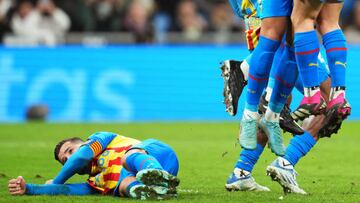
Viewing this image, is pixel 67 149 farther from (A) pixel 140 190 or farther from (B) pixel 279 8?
(B) pixel 279 8

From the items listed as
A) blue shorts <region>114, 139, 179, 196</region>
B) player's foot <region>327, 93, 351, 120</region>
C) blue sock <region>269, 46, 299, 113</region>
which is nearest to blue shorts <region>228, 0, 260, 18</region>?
blue sock <region>269, 46, 299, 113</region>

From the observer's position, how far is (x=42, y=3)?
20047 millimetres

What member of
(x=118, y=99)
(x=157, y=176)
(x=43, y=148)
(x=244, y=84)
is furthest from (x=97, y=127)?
(x=157, y=176)

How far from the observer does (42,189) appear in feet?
25.5

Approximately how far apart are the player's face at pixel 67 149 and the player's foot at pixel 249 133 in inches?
55.4

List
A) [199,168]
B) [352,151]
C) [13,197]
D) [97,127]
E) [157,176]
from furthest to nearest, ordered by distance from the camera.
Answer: [97,127] → [352,151] → [199,168] → [13,197] → [157,176]

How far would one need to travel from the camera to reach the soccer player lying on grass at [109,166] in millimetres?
7379

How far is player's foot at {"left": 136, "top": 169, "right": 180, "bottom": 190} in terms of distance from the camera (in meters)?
7.05

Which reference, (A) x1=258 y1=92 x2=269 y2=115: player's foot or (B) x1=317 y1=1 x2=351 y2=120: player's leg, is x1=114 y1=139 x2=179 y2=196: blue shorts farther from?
(B) x1=317 y1=1 x2=351 y2=120: player's leg

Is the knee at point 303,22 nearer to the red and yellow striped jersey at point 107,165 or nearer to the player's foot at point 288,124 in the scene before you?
the player's foot at point 288,124

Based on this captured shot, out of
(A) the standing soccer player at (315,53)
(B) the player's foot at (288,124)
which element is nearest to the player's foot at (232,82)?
(B) the player's foot at (288,124)

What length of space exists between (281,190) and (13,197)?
2.38m

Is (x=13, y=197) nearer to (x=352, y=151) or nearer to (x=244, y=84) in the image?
(x=244, y=84)

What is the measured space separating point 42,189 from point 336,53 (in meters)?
2.69
